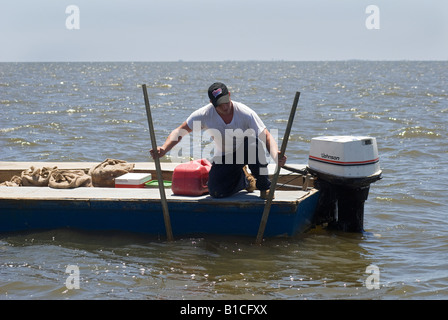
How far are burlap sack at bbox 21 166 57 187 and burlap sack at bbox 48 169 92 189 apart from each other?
14 centimetres

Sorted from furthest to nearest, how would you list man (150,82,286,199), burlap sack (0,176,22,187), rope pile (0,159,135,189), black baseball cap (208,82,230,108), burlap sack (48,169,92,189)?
burlap sack (0,176,22,187) → rope pile (0,159,135,189) → burlap sack (48,169,92,189) → man (150,82,286,199) → black baseball cap (208,82,230,108)

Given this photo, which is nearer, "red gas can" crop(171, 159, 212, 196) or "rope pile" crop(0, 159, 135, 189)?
"red gas can" crop(171, 159, 212, 196)

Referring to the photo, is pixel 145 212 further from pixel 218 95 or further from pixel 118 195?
pixel 218 95

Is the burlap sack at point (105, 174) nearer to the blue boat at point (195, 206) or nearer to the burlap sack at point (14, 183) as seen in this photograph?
the blue boat at point (195, 206)

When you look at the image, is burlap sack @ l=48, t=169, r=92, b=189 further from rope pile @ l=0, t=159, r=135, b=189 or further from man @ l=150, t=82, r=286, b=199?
man @ l=150, t=82, r=286, b=199

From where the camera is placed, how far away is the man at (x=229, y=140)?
6621 mm

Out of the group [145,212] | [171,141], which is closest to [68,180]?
[145,212]

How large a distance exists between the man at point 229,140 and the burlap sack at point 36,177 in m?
1.94

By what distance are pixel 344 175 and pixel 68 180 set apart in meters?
3.36

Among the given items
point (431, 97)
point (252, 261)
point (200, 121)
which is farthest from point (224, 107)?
point (431, 97)

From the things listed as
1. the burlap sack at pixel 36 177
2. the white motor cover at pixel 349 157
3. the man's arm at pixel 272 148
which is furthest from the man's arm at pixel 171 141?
the burlap sack at pixel 36 177

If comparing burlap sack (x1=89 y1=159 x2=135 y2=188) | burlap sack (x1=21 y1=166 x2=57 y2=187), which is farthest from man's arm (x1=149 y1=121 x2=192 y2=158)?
burlap sack (x1=21 y1=166 x2=57 y2=187)

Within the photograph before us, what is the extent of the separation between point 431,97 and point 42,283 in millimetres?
31735

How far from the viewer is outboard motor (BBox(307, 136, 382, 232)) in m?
7.16
